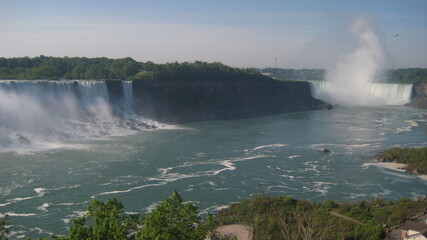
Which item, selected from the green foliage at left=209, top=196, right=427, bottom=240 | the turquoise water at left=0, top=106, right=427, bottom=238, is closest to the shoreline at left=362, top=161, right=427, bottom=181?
the turquoise water at left=0, top=106, right=427, bottom=238

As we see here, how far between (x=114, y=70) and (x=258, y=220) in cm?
3416

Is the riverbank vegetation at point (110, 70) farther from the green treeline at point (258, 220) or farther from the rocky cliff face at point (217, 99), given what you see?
the green treeline at point (258, 220)

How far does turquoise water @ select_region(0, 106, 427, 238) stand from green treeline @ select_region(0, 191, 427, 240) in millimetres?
2168

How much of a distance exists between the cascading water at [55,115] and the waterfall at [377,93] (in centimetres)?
3028

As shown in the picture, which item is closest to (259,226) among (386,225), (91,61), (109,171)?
(386,225)

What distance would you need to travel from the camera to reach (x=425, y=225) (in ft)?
32.8

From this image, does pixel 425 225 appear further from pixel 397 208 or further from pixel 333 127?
pixel 333 127

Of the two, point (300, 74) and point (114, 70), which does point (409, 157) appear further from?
point (300, 74)

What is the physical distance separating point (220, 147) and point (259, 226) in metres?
13.5

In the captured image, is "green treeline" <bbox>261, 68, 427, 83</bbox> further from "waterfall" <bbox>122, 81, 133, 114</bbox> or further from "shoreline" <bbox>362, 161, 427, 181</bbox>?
"shoreline" <bbox>362, 161, 427, 181</bbox>

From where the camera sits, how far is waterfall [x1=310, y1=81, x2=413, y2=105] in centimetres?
5309

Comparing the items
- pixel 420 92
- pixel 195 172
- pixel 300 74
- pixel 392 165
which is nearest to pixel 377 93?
pixel 420 92

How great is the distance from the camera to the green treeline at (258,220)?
6156 mm

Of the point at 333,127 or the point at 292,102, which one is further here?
the point at 292,102
